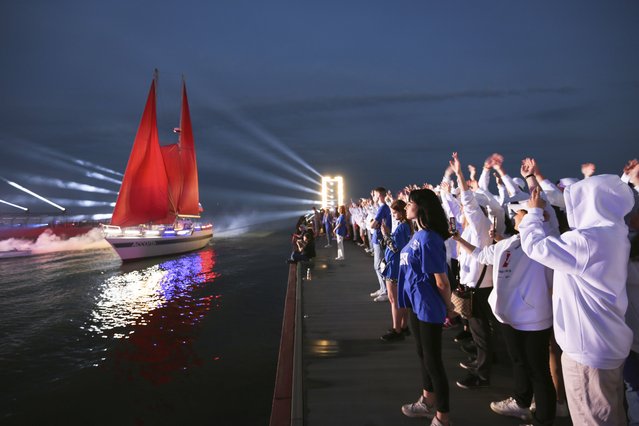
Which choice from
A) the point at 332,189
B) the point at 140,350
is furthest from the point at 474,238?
the point at 332,189

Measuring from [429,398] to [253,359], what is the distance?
15.4 ft

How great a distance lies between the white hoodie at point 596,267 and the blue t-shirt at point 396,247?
2880 millimetres

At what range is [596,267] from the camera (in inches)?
81.8

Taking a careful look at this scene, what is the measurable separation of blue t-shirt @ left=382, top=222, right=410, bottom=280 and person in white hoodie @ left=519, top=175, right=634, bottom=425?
2.88 m

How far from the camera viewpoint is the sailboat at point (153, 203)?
75.8ft

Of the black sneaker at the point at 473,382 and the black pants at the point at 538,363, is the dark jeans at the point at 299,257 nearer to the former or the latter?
the black sneaker at the point at 473,382

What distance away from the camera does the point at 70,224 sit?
134 ft

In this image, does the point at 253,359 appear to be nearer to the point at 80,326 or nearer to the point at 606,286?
the point at 80,326

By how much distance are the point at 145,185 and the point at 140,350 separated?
20.9 meters

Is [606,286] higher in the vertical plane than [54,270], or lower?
higher

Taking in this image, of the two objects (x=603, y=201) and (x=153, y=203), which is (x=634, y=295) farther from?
(x=153, y=203)

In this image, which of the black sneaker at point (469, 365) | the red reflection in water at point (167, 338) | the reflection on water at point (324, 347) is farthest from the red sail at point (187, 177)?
the black sneaker at point (469, 365)

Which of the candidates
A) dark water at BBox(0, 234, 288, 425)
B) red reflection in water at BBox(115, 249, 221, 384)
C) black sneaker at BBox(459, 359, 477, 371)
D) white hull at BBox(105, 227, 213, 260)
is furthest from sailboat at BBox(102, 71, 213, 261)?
black sneaker at BBox(459, 359, 477, 371)

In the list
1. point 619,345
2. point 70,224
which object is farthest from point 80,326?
point 70,224
